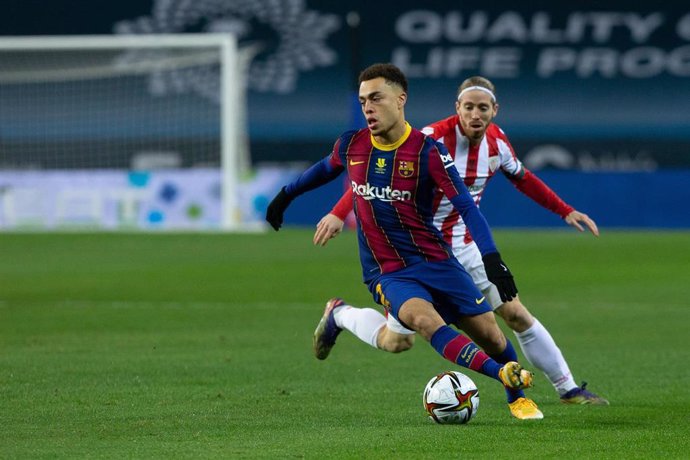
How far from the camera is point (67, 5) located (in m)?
39.7

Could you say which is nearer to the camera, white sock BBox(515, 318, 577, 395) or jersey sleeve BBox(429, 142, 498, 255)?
jersey sleeve BBox(429, 142, 498, 255)

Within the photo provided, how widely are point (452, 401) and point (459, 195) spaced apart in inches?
43.0

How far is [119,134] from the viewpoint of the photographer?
105 feet

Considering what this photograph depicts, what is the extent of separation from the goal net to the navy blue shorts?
21183mm

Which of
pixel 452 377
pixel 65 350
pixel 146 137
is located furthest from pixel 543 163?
pixel 452 377

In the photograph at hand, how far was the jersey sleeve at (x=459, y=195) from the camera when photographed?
7.02 m

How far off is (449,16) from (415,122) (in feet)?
13.1

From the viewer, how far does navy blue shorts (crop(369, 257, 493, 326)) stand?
7465mm

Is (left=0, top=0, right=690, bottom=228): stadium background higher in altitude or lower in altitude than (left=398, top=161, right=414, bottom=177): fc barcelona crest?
lower

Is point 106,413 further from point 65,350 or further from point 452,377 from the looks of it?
point 65,350

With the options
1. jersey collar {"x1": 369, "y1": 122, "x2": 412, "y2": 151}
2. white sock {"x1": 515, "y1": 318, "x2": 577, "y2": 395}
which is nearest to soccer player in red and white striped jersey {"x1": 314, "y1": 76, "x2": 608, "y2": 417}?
white sock {"x1": 515, "y1": 318, "x2": 577, "y2": 395}

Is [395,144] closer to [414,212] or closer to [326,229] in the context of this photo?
[414,212]

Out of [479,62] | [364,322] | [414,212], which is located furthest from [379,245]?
[479,62]

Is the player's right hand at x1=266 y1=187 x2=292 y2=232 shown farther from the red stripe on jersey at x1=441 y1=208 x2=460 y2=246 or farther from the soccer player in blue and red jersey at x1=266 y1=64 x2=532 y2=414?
the red stripe on jersey at x1=441 y1=208 x2=460 y2=246
